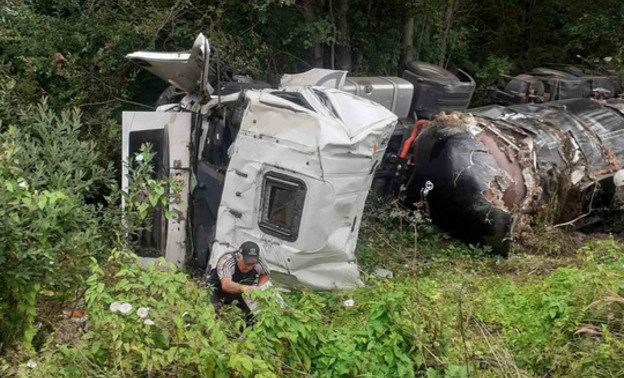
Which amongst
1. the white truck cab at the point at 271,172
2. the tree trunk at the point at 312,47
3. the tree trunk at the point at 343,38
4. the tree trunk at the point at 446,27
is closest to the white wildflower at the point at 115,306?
the white truck cab at the point at 271,172

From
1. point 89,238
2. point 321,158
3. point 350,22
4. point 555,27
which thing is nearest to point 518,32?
point 555,27

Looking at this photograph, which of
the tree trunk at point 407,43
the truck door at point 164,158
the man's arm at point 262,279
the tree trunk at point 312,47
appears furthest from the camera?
the tree trunk at point 407,43

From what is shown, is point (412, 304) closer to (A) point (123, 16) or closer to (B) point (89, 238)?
(B) point (89, 238)

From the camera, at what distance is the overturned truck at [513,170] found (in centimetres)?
723

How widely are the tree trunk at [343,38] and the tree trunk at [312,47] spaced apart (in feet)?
1.04

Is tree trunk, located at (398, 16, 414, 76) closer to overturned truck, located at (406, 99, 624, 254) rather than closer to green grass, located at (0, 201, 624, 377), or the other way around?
overturned truck, located at (406, 99, 624, 254)

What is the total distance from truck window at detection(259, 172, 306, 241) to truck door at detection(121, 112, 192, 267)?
3.33 ft

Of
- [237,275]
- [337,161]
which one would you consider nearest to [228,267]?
[237,275]

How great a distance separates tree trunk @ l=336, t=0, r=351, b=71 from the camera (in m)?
10.1

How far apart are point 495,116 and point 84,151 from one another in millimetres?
5092

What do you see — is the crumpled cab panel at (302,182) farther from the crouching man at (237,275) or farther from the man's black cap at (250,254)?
the man's black cap at (250,254)

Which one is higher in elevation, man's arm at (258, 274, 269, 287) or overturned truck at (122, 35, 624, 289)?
overturned truck at (122, 35, 624, 289)

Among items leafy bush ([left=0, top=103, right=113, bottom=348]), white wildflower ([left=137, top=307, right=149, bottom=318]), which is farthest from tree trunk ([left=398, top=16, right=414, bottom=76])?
white wildflower ([left=137, top=307, right=149, bottom=318])

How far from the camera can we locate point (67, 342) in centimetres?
390
